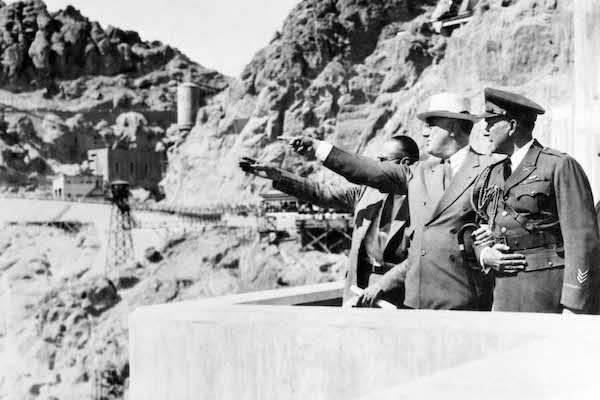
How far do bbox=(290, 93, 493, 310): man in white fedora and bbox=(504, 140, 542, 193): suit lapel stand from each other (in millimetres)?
292

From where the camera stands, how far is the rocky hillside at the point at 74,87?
7675 cm

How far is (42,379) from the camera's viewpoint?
34.6 m

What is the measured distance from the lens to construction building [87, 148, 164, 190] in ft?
243

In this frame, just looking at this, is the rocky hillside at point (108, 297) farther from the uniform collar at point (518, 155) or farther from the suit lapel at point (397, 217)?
the uniform collar at point (518, 155)

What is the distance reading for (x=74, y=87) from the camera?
Answer: 8462 cm

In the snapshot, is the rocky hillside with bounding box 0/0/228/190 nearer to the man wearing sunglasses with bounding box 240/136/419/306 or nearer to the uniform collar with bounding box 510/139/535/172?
the man wearing sunglasses with bounding box 240/136/419/306

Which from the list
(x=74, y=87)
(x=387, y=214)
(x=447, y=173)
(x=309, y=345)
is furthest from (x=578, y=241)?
(x=74, y=87)

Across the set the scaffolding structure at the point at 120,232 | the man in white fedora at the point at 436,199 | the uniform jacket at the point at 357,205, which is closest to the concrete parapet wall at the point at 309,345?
the man in white fedora at the point at 436,199

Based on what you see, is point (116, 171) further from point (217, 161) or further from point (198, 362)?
point (198, 362)

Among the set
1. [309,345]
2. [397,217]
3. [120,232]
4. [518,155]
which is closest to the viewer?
[309,345]

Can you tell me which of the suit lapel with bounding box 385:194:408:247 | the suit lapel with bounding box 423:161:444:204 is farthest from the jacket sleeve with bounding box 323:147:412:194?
the suit lapel with bounding box 385:194:408:247

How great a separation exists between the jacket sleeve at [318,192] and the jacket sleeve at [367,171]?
530mm

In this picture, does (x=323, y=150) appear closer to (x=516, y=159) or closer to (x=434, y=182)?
(x=434, y=182)

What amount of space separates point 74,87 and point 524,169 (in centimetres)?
8450
